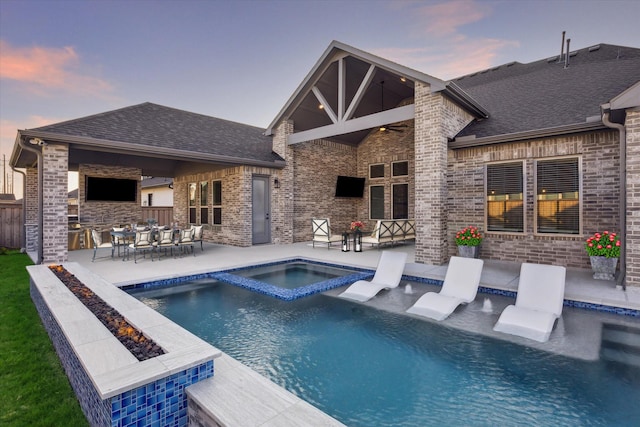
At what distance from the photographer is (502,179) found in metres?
7.69

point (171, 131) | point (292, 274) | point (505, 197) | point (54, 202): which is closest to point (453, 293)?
point (292, 274)

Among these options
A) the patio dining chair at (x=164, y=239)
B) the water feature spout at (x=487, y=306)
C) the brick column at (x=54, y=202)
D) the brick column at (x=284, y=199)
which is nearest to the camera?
the water feature spout at (x=487, y=306)

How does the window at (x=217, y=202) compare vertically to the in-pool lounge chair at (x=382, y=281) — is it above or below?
above

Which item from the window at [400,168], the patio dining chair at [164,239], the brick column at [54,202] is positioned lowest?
the patio dining chair at [164,239]

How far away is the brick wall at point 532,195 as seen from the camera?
256 inches

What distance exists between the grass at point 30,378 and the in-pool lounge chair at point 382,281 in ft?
12.9

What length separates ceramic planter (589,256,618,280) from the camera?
5809mm

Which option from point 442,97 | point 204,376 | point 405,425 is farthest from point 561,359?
point 442,97

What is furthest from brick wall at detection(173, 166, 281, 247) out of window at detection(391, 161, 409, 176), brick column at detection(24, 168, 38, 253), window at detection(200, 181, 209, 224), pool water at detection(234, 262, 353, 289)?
brick column at detection(24, 168, 38, 253)

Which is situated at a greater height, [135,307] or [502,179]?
[502,179]

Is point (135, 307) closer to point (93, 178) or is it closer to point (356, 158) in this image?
point (93, 178)

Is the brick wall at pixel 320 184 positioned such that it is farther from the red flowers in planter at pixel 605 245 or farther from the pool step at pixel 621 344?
the pool step at pixel 621 344

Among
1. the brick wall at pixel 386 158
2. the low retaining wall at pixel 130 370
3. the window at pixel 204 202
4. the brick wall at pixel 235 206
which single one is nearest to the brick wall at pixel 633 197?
the low retaining wall at pixel 130 370

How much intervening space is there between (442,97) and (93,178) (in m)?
12.1
